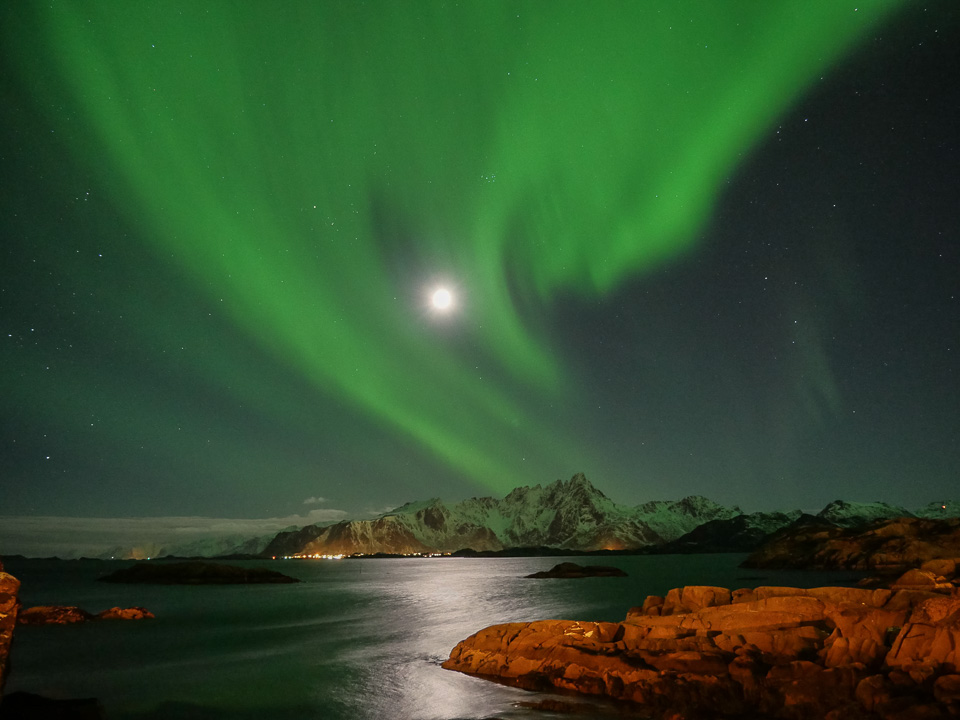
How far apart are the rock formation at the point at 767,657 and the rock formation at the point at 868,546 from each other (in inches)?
3940

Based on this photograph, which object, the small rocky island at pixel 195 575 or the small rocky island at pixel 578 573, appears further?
the small rocky island at pixel 578 573

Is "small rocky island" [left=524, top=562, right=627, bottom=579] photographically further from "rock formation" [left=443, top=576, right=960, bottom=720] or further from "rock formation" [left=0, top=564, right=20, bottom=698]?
"rock formation" [left=0, top=564, right=20, bottom=698]

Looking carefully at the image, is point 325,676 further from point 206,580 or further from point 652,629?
point 206,580

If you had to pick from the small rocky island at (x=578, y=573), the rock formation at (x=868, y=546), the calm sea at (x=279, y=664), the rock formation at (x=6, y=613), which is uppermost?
the rock formation at (x=868, y=546)

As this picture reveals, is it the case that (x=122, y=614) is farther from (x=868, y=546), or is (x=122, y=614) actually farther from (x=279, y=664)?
(x=868, y=546)

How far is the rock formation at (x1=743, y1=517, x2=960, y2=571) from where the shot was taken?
10550 cm

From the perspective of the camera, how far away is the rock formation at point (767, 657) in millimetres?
20250

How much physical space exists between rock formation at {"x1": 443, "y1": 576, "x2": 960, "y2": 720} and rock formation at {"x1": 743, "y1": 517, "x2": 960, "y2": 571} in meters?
100

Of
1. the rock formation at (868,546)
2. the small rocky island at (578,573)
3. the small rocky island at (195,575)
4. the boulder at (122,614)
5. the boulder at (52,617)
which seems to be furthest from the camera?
the small rocky island at (578,573)

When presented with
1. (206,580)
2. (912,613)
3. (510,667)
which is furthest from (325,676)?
(206,580)

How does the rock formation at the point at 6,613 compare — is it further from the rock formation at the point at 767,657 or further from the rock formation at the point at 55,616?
the rock formation at the point at 55,616

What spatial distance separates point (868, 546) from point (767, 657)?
125m

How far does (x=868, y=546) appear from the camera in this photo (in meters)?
122

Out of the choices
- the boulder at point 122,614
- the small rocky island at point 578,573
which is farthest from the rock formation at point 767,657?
the small rocky island at point 578,573
